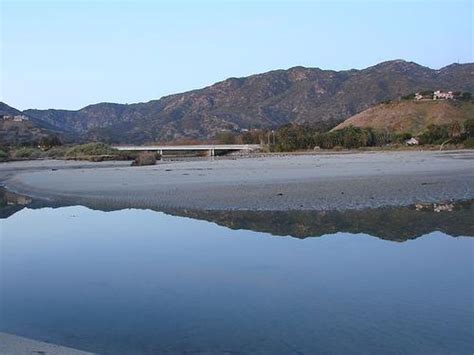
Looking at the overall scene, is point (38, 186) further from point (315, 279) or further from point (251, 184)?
point (315, 279)

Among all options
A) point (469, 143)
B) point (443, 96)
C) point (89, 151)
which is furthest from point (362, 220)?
point (443, 96)

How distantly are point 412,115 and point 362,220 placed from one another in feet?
427

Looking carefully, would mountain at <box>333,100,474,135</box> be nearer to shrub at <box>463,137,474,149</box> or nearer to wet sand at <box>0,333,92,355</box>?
shrub at <box>463,137,474,149</box>

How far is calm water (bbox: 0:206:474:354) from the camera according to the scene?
21.7ft

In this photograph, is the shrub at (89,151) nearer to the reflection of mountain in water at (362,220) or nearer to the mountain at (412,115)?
the mountain at (412,115)

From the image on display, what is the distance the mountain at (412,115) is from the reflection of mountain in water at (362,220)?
116m

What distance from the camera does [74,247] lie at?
13.9m

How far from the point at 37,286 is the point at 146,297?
2.31 metres

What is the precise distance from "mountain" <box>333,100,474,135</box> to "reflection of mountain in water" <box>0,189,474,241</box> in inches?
4564

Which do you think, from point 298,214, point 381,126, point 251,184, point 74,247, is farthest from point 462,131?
point 74,247

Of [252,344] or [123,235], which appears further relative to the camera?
[123,235]

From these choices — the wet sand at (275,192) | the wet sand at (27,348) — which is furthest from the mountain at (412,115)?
the wet sand at (27,348)

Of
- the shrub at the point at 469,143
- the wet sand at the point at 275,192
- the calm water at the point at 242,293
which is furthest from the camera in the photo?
the shrub at the point at 469,143

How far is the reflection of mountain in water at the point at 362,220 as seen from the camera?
14321 millimetres
